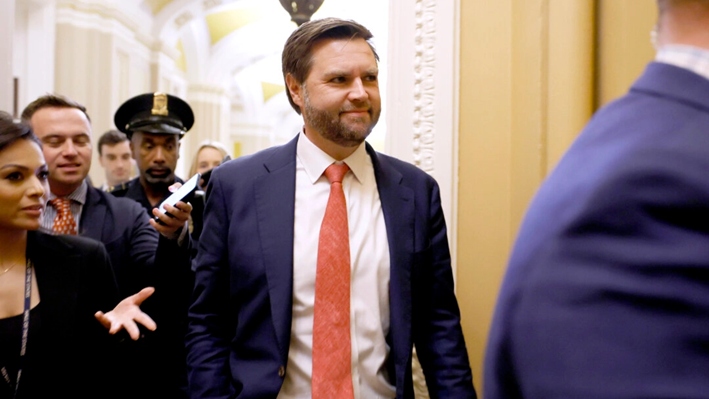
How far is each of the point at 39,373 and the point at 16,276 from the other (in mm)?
271

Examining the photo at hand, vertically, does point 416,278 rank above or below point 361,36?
below

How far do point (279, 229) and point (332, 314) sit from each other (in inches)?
10.3

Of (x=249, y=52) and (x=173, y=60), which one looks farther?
(x=249, y=52)

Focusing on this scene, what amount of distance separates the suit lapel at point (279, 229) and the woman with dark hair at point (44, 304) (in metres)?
0.35

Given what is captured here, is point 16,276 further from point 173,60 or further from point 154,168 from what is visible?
point 173,60

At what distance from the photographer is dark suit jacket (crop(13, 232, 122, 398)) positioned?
1837mm

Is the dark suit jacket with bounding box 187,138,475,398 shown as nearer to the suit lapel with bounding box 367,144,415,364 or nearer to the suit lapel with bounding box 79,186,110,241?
the suit lapel with bounding box 367,144,415,364

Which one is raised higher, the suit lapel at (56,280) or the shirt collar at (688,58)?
the shirt collar at (688,58)

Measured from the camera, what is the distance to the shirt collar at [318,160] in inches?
77.5

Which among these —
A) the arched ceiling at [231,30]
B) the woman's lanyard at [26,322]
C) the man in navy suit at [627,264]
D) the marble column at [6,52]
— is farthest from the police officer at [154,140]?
the arched ceiling at [231,30]

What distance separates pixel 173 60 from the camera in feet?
39.7

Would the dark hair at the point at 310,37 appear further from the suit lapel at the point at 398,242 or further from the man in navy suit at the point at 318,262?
the suit lapel at the point at 398,242

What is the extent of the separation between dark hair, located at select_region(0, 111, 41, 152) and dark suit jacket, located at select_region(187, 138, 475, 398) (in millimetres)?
520

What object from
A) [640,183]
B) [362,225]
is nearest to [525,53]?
[362,225]
